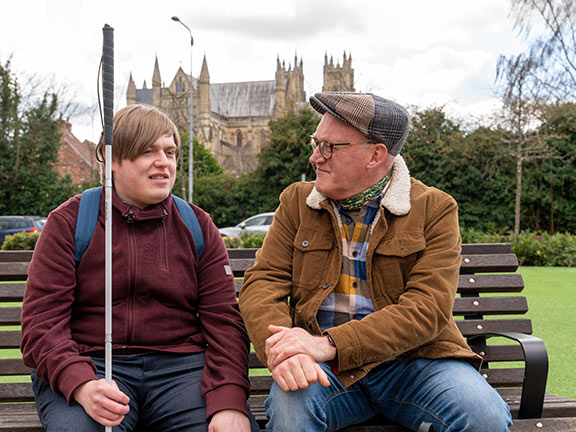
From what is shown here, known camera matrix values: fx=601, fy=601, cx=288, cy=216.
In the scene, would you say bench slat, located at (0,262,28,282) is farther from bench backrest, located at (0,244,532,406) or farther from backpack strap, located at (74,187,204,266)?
backpack strap, located at (74,187,204,266)

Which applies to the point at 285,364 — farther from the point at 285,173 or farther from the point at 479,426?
the point at 285,173

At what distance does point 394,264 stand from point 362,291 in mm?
201

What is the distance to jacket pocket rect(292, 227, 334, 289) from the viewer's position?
2.74m

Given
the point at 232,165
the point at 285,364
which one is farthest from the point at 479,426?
the point at 232,165

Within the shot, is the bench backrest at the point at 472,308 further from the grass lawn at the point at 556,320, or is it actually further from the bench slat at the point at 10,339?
the grass lawn at the point at 556,320

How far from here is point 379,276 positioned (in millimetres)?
2682

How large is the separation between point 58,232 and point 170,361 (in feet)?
2.45

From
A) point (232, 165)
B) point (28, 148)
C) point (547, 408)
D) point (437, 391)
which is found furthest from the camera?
point (232, 165)

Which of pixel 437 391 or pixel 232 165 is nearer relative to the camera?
pixel 437 391

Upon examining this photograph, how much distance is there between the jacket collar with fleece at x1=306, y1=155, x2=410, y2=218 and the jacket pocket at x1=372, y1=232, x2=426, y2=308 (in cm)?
12

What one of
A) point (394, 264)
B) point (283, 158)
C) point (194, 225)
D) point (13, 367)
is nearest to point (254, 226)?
point (283, 158)

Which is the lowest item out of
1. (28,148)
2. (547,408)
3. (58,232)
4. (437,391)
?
(547,408)

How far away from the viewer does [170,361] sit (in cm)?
268

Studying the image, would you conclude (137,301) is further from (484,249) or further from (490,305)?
(484,249)
